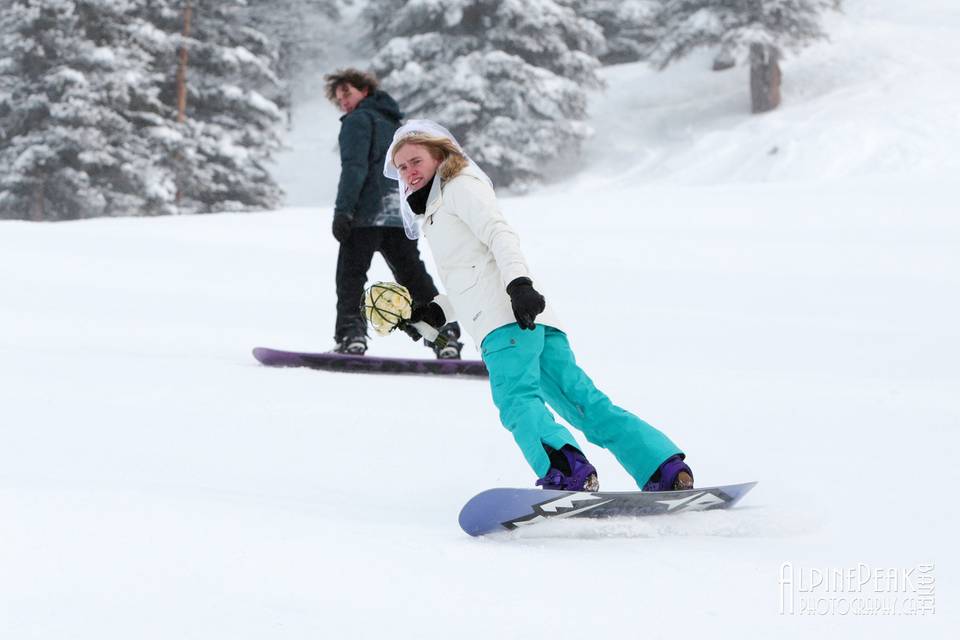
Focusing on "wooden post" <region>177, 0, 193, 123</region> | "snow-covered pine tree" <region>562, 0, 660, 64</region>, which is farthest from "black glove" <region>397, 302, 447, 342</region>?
"snow-covered pine tree" <region>562, 0, 660, 64</region>

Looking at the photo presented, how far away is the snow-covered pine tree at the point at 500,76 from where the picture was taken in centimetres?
2173

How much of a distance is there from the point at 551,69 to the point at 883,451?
64.8ft

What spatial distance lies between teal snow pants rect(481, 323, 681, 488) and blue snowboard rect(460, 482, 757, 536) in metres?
0.18

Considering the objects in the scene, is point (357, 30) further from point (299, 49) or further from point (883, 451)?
point (883, 451)

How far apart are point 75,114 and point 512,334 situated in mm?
18461

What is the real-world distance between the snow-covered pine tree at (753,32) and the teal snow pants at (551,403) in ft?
57.8

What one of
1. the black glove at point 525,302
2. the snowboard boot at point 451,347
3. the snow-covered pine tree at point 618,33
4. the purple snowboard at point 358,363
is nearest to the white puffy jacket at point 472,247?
the black glove at point 525,302

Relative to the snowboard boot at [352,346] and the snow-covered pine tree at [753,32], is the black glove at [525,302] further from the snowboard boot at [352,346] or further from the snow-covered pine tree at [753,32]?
the snow-covered pine tree at [753,32]

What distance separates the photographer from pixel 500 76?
72.9 feet

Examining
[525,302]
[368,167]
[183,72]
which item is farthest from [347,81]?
[183,72]

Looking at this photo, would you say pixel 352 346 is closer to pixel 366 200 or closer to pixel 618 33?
pixel 366 200

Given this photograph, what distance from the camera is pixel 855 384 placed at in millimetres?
6008

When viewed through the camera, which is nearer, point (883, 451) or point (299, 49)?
point (883, 451)

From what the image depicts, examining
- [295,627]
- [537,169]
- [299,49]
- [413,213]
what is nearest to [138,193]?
[537,169]
